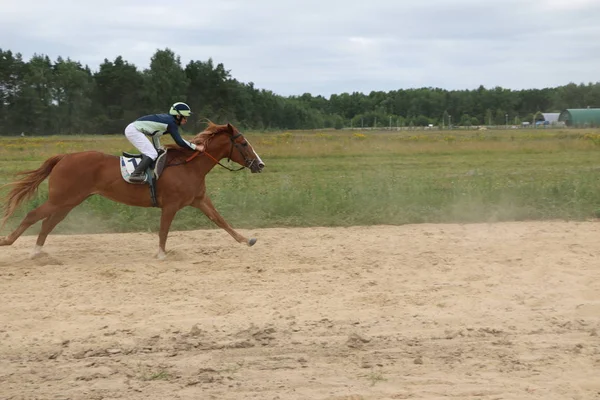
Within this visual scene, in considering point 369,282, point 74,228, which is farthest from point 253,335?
point 74,228

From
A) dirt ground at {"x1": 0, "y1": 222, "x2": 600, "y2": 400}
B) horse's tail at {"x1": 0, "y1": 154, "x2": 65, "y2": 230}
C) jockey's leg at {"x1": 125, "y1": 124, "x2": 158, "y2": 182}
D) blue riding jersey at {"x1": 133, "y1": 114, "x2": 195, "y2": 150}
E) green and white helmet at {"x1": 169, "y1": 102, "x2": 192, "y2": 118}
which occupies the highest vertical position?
green and white helmet at {"x1": 169, "y1": 102, "x2": 192, "y2": 118}

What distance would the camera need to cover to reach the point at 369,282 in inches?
341

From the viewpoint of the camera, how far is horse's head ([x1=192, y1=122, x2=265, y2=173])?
35.9ft

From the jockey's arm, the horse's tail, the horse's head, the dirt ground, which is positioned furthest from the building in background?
the horse's tail

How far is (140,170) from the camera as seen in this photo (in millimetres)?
10312

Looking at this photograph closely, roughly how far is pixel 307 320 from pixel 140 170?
4416mm

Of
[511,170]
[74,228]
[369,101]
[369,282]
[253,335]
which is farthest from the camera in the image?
[369,101]

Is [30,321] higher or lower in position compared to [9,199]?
lower

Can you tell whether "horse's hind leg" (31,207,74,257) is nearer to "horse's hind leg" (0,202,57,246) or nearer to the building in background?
"horse's hind leg" (0,202,57,246)

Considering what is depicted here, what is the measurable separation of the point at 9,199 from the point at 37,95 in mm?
41610

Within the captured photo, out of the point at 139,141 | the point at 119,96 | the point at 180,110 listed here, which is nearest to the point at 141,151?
the point at 139,141

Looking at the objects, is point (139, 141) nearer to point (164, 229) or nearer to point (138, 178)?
point (138, 178)

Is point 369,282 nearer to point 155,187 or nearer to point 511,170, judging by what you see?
point 155,187

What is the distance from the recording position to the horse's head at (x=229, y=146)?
35.9ft
